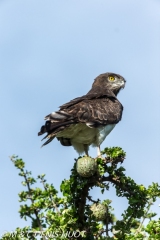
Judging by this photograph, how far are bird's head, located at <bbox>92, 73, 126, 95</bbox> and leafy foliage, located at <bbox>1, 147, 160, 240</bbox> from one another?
180 inches

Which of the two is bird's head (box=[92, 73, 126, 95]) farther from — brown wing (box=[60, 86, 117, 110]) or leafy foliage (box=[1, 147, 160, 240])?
leafy foliage (box=[1, 147, 160, 240])

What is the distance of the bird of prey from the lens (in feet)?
33.9

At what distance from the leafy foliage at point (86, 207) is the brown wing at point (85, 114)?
0.95 m

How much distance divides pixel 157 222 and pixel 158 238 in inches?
12.9

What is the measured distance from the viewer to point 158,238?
746 cm

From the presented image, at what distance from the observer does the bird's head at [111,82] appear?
1394 cm

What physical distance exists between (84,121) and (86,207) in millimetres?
2336

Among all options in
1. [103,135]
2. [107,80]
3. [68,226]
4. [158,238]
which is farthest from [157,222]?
[107,80]

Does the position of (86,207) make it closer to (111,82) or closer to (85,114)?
(85,114)

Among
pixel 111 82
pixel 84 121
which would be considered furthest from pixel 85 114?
pixel 111 82

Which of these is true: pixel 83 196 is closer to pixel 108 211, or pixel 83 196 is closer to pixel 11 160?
pixel 108 211

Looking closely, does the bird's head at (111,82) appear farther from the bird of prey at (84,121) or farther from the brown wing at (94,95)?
the bird of prey at (84,121)

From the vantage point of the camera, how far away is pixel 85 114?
11188 millimetres

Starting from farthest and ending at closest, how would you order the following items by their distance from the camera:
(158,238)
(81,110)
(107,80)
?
(107,80), (81,110), (158,238)
